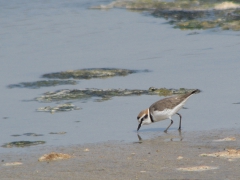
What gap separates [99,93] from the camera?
13.1 metres

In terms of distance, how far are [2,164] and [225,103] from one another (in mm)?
4767

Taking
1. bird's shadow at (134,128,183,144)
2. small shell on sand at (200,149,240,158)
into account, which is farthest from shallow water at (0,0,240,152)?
small shell on sand at (200,149,240,158)

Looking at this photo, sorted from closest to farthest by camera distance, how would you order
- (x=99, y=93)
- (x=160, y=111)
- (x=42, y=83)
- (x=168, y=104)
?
(x=160, y=111)
(x=168, y=104)
(x=99, y=93)
(x=42, y=83)

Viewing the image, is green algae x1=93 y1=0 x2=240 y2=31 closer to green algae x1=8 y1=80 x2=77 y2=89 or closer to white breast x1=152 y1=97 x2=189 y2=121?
green algae x1=8 y1=80 x2=77 y2=89

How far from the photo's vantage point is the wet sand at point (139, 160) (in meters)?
7.54

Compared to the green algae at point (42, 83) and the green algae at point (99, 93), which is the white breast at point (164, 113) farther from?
the green algae at point (42, 83)

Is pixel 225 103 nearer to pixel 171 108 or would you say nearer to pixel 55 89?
pixel 171 108

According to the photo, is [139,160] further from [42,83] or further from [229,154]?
[42,83]

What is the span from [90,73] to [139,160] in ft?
22.9

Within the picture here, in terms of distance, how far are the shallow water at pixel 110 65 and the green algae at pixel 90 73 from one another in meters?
0.35

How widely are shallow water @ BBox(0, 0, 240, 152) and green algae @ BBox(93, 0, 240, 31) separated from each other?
1.90ft

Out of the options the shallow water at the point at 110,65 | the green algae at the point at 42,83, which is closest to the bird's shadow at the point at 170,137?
the shallow water at the point at 110,65

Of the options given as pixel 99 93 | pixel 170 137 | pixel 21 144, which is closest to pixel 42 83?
pixel 99 93

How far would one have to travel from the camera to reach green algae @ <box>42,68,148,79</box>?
1489 centimetres
